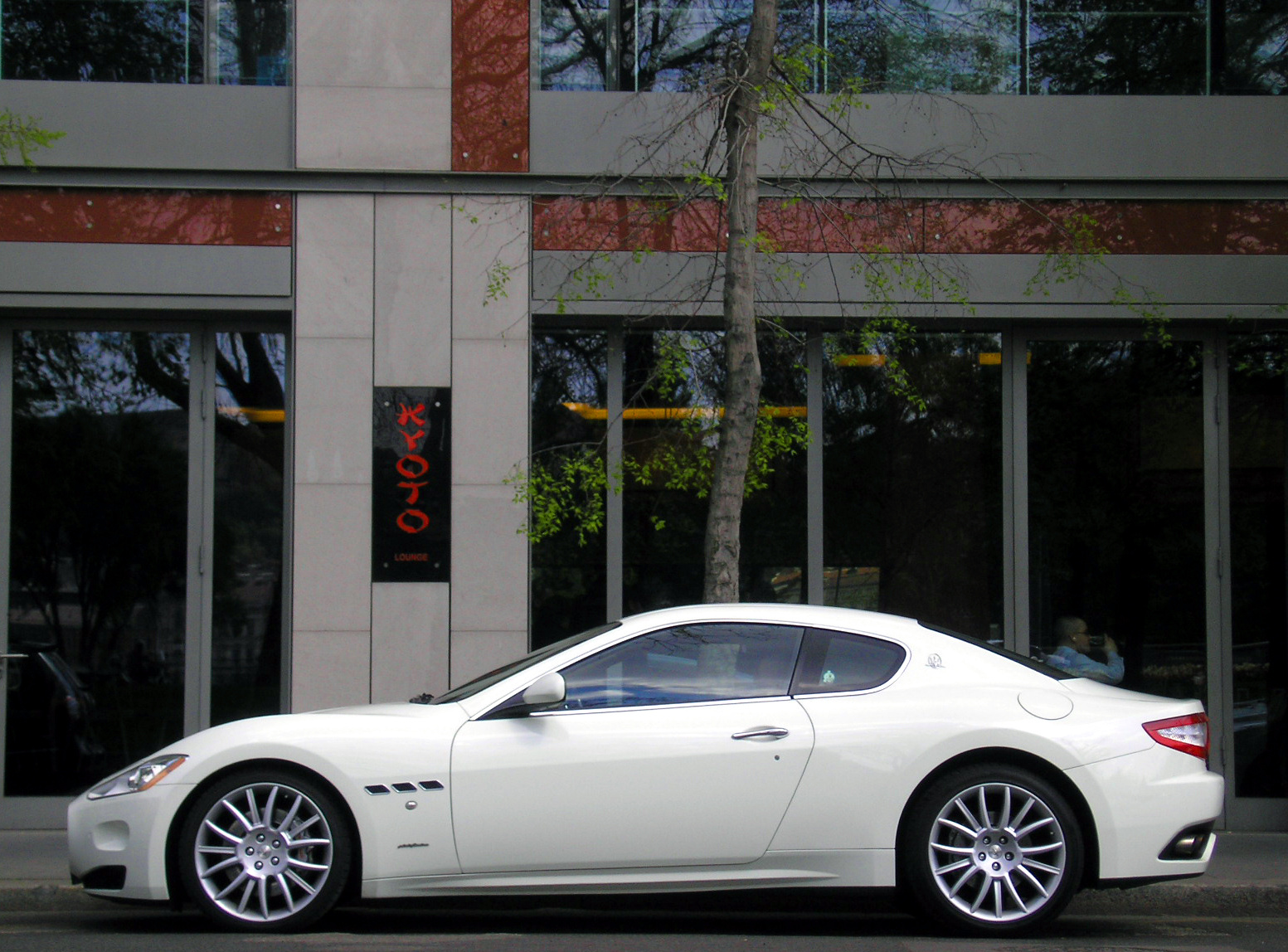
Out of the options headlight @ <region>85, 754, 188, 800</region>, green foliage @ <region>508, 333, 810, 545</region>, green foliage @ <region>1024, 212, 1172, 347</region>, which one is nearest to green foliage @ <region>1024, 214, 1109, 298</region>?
green foliage @ <region>1024, 212, 1172, 347</region>

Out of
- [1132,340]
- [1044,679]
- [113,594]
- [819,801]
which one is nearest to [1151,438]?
[1132,340]

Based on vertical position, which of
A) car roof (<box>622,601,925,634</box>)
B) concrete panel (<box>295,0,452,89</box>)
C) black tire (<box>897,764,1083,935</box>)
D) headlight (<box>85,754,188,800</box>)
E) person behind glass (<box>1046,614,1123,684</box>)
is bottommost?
black tire (<box>897,764,1083,935</box>)

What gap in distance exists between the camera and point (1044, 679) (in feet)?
19.9

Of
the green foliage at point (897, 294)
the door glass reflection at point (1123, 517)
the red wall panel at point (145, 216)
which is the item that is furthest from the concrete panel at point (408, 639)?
the door glass reflection at point (1123, 517)

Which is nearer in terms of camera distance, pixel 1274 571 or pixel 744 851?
pixel 744 851

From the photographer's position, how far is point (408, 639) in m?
9.19

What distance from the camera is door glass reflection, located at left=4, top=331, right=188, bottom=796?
30.9 ft

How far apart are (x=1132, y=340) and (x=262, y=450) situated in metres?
6.42

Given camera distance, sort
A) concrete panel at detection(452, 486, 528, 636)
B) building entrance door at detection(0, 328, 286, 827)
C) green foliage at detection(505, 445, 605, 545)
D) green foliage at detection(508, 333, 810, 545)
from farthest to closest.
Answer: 1. building entrance door at detection(0, 328, 286, 827)
2. concrete panel at detection(452, 486, 528, 636)
3. green foliage at detection(508, 333, 810, 545)
4. green foliage at detection(505, 445, 605, 545)

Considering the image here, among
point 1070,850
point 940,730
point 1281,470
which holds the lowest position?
point 1070,850

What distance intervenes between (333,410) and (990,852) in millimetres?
5475

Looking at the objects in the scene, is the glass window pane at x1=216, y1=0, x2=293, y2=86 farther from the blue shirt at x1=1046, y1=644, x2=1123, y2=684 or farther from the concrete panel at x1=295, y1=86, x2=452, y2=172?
the blue shirt at x1=1046, y1=644, x2=1123, y2=684

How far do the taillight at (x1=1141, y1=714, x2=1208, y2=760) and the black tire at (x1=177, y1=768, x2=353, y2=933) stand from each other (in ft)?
11.7

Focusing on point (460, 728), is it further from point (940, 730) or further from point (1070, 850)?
point (1070, 850)
